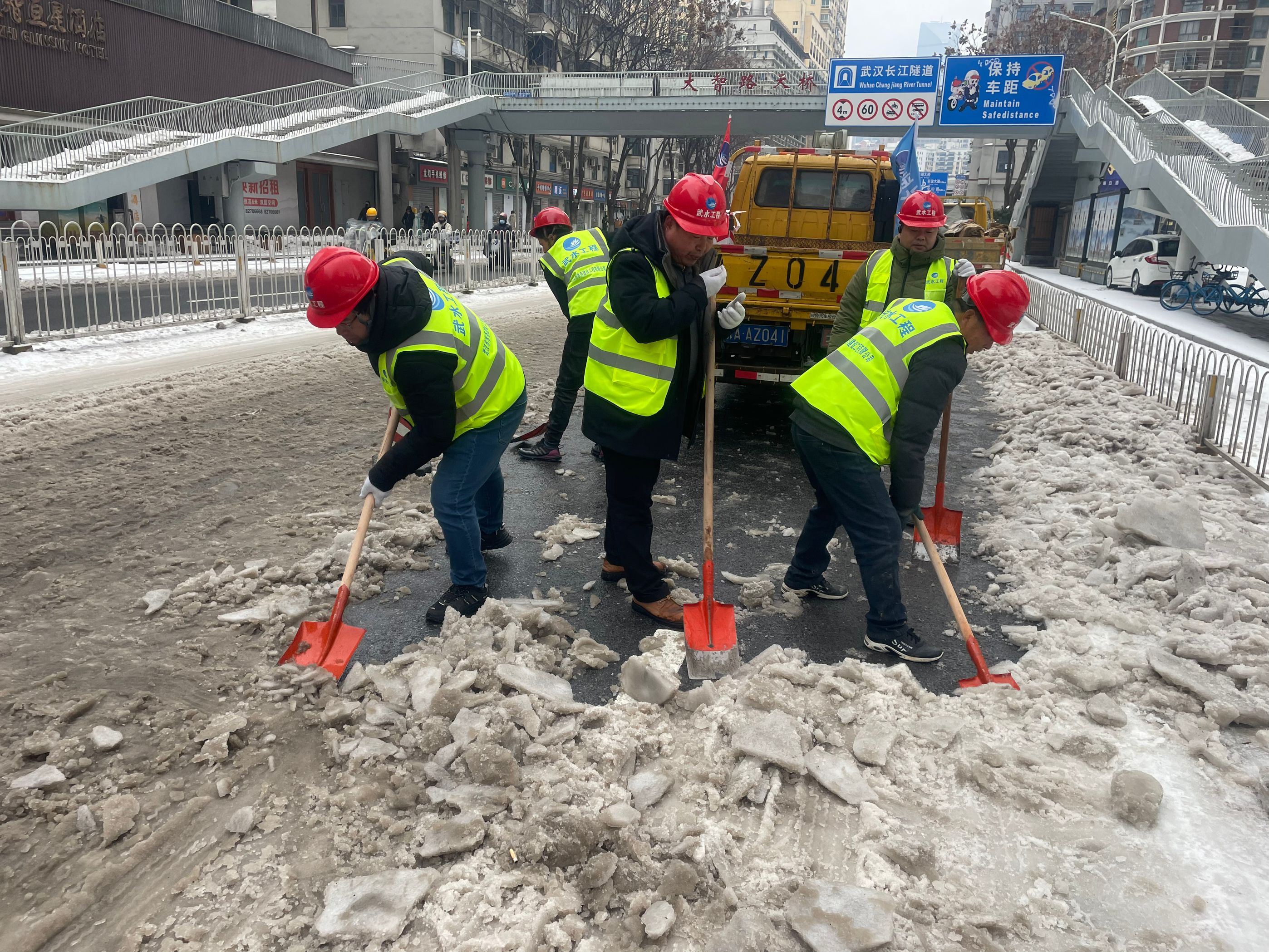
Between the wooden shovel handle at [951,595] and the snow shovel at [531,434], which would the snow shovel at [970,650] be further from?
the snow shovel at [531,434]

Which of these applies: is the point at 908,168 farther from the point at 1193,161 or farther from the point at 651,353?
the point at 1193,161

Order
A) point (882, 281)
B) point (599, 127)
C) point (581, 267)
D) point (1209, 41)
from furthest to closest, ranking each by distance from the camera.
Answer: point (1209, 41), point (599, 127), point (581, 267), point (882, 281)

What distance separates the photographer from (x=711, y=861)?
101 inches

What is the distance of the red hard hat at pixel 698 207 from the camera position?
11.5ft

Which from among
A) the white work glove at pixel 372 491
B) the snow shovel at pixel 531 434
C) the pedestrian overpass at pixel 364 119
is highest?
the pedestrian overpass at pixel 364 119

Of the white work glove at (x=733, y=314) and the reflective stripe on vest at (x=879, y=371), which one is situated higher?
the white work glove at (x=733, y=314)

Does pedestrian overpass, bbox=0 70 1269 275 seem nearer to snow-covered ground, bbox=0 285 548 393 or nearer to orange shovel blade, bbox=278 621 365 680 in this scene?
snow-covered ground, bbox=0 285 548 393

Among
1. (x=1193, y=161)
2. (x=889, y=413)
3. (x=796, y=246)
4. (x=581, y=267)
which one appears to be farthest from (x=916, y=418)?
(x=1193, y=161)

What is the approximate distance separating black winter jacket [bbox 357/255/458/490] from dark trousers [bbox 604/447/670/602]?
74cm

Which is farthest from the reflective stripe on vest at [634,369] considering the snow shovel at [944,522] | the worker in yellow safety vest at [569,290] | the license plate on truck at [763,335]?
the license plate on truck at [763,335]

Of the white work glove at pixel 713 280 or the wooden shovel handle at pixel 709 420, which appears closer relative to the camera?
the white work glove at pixel 713 280

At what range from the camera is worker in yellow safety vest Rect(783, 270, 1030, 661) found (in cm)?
355

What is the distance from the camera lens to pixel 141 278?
11094mm

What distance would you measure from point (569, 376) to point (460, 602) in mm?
2842
